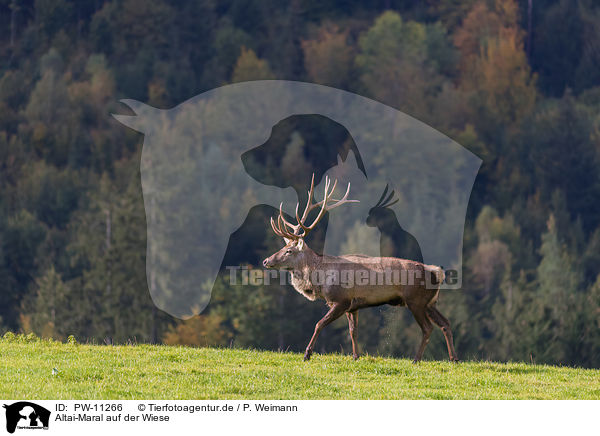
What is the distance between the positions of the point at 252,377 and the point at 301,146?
96.3 m

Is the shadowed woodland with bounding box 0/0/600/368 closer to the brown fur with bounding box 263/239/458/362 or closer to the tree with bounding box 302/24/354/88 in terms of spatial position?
the tree with bounding box 302/24/354/88

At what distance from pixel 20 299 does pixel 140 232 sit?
50.2 ft

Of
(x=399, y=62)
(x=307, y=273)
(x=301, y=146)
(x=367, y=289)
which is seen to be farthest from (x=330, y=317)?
(x=399, y=62)

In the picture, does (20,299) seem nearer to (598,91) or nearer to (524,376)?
(598,91)

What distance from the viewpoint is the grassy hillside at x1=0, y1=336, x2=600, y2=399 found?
11.9 m

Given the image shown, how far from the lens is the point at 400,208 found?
99.6 meters

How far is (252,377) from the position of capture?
42.0 feet

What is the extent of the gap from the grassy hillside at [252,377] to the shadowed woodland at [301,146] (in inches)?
1330

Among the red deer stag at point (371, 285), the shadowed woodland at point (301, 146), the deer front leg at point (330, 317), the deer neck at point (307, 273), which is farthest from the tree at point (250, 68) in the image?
the deer front leg at point (330, 317)

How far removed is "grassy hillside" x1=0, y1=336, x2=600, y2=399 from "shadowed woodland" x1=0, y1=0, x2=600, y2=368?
3378cm

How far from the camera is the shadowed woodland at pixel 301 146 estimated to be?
69.4m

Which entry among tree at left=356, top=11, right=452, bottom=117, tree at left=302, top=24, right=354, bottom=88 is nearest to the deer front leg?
tree at left=356, top=11, right=452, bottom=117

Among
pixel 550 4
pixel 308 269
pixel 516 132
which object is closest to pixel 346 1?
pixel 550 4

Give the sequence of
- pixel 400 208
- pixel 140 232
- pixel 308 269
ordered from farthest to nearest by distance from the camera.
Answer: pixel 400 208 < pixel 140 232 < pixel 308 269
